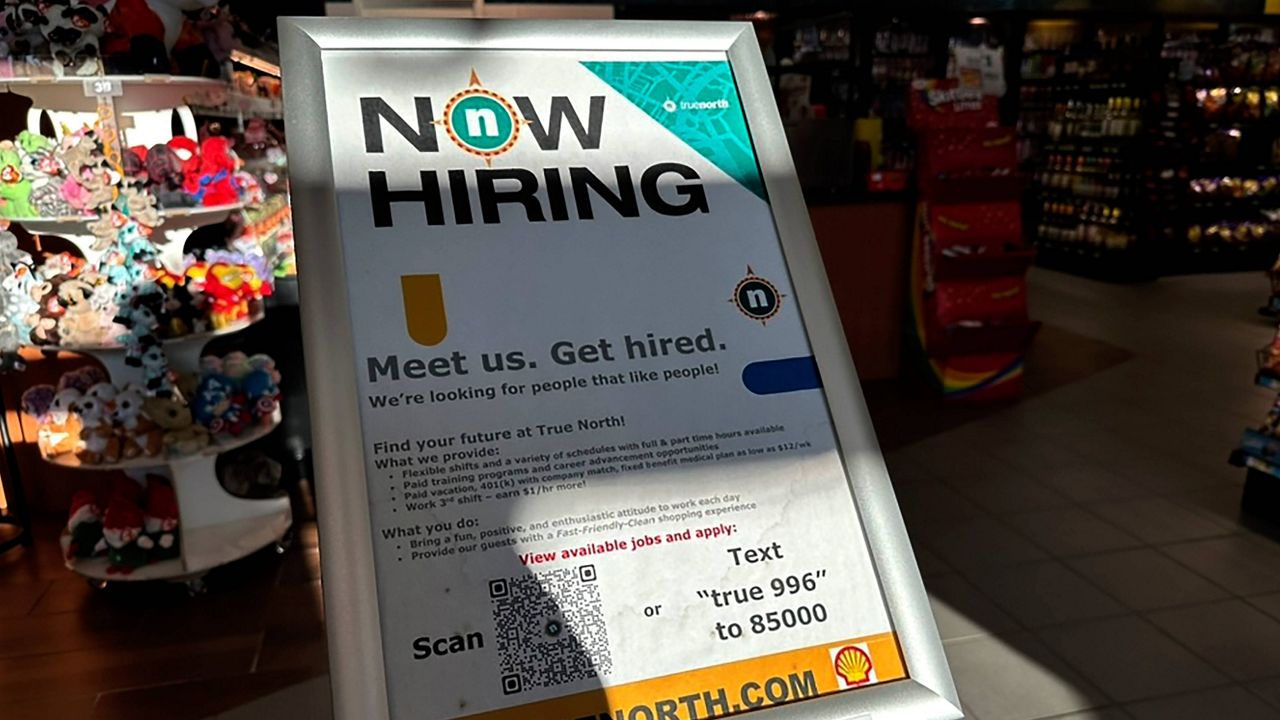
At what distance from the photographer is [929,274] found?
5062 millimetres

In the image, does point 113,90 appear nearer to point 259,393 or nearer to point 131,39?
point 131,39

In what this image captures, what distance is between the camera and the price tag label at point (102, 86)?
2762mm

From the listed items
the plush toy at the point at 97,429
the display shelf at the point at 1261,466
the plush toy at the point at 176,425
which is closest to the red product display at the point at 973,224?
the display shelf at the point at 1261,466

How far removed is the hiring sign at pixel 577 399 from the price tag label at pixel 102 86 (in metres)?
2.21

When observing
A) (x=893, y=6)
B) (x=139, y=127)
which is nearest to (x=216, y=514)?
(x=139, y=127)

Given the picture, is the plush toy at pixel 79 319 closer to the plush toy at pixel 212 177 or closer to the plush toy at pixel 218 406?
the plush toy at pixel 218 406

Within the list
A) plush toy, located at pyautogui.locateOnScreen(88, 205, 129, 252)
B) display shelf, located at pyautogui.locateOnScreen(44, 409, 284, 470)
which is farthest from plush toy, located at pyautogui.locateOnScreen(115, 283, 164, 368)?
display shelf, located at pyautogui.locateOnScreen(44, 409, 284, 470)

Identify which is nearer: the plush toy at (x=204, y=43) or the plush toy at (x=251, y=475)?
the plush toy at (x=204, y=43)

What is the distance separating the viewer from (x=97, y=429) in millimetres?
2965

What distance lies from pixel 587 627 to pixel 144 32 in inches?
107

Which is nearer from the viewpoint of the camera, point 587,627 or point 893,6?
point 587,627

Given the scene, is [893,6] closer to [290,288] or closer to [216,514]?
[290,288]

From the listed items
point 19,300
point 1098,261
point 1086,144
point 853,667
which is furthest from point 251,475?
point 1086,144

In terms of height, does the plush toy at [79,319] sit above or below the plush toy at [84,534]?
above
